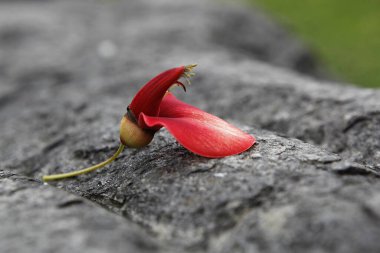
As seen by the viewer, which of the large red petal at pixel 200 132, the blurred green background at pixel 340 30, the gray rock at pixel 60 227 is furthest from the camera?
the blurred green background at pixel 340 30

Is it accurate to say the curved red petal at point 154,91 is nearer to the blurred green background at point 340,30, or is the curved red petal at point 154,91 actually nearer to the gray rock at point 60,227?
the gray rock at point 60,227

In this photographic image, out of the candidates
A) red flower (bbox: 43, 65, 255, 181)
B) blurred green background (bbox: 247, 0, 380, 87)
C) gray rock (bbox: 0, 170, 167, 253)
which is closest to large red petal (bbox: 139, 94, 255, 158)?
red flower (bbox: 43, 65, 255, 181)

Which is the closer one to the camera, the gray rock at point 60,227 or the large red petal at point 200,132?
the gray rock at point 60,227

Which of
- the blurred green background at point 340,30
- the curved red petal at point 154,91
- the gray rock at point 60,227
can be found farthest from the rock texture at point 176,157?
the blurred green background at point 340,30

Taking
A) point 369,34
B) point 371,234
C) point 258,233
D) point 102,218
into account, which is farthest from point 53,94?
point 369,34

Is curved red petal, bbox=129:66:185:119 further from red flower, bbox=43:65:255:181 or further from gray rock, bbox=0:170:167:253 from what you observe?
gray rock, bbox=0:170:167:253

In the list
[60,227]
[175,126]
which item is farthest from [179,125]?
[60,227]

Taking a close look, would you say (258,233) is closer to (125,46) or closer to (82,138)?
(82,138)
